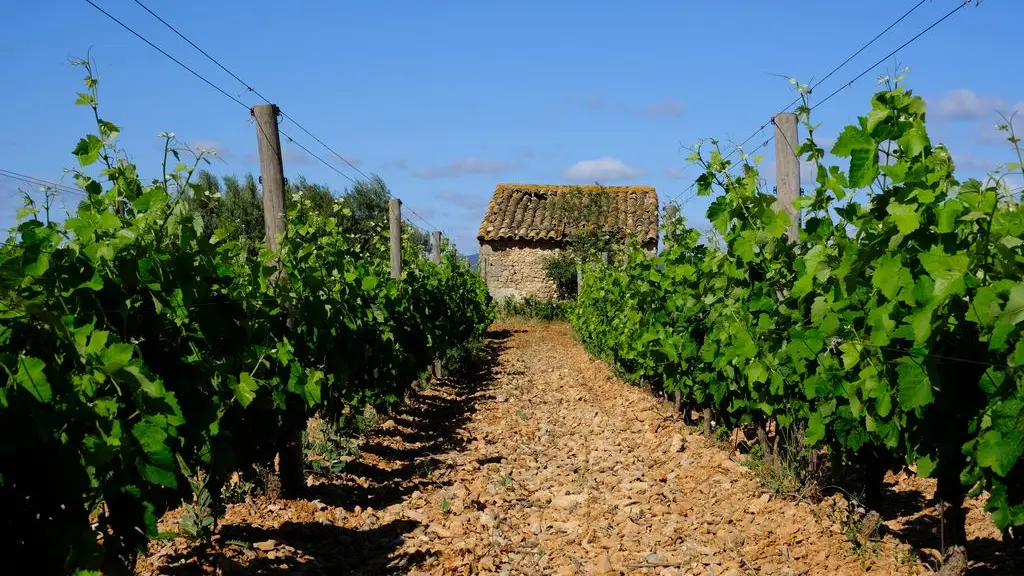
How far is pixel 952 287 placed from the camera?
2.86 m

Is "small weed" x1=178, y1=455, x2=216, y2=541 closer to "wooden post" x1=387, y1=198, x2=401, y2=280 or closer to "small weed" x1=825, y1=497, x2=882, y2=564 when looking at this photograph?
"small weed" x1=825, y1=497, x2=882, y2=564

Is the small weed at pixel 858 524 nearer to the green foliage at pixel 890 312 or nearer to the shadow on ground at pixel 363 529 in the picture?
the green foliage at pixel 890 312

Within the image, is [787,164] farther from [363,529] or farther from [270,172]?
[363,529]

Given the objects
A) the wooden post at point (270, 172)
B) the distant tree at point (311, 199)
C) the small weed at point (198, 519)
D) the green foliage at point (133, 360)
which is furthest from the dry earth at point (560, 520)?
the distant tree at point (311, 199)

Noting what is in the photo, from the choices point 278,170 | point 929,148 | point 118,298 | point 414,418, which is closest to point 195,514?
point 118,298

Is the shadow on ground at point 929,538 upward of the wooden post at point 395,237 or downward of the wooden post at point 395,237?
downward

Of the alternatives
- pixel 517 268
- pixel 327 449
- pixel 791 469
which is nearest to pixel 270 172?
pixel 327 449

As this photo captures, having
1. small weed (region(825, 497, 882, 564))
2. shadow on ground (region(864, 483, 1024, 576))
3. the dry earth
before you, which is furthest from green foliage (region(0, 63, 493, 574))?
shadow on ground (region(864, 483, 1024, 576))

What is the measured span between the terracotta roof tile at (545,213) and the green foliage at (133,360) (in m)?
23.1

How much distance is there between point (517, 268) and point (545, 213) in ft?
8.56

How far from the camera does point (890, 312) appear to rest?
3.56 metres

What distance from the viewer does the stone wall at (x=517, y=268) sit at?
29.5 metres

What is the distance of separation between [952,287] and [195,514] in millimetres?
3866

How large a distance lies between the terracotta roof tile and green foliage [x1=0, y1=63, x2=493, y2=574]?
23.1m
